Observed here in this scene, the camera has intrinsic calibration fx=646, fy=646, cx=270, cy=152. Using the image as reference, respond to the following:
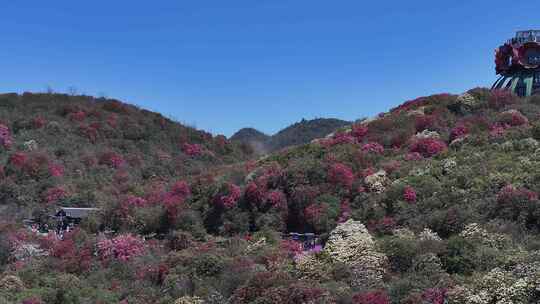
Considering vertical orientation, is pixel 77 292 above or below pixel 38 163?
below

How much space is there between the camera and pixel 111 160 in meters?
49.9

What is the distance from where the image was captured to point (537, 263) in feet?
55.4

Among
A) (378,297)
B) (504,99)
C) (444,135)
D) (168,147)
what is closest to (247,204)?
(444,135)

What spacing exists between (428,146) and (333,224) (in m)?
8.38

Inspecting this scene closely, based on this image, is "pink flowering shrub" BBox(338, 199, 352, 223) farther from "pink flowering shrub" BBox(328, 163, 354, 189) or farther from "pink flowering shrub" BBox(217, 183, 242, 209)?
"pink flowering shrub" BBox(217, 183, 242, 209)

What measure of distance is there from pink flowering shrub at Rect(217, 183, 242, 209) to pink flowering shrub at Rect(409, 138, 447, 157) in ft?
30.3

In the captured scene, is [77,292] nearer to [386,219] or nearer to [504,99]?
[386,219]

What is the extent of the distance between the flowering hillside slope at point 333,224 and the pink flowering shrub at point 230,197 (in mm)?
58

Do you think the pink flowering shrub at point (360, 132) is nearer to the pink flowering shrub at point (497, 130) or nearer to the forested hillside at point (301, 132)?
the pink flowering shrub at point (497, 130)

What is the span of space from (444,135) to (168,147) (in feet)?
105

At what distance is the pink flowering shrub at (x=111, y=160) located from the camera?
49.7 m

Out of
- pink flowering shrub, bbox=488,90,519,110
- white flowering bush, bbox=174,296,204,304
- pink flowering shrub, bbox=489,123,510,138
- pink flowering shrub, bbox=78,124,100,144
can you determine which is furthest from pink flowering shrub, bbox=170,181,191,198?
pink flowering shrub, bbox=78,124,100,144

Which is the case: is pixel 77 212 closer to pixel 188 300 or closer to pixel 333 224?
pixel 333 224

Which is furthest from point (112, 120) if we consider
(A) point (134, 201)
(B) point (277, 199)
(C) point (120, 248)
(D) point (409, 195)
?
(D) point (409, 195)
